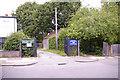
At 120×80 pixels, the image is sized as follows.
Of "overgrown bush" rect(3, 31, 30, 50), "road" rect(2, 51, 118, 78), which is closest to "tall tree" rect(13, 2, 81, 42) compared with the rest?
"overgrown bush" rect(3, 31, 30, 50)

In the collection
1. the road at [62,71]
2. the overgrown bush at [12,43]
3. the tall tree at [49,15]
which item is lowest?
the road at [62,71]

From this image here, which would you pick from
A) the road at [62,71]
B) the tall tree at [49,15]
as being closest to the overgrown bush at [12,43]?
the road at [62,71]

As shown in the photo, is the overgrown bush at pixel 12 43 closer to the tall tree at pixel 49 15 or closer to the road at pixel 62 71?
the road at pixel 62 71

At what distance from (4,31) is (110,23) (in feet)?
46.3

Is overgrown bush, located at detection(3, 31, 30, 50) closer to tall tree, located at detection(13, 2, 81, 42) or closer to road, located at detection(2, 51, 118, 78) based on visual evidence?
road, located at detection(2, 51, 118, 78)

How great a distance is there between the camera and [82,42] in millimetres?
17984

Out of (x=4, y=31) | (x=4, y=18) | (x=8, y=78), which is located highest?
(x=4, y=18)

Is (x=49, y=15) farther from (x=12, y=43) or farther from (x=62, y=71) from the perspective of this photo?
(x=62, y=71)

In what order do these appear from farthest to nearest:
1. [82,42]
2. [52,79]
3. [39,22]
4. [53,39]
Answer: [39,22], [53,39], [82,42], [52,79]

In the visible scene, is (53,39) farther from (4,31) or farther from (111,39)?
(111,39)

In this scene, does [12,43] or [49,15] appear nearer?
[12,43]

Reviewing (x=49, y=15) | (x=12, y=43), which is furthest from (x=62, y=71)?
(x=49, y=15)

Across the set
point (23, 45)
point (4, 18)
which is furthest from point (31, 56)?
point (4, 18)

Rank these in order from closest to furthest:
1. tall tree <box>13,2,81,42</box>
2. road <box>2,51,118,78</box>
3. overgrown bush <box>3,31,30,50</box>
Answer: road <box>2,51,118,78</box> → overgrown bush <box>3,31,30,50</box> → tall tree <box>13,2,81,42</box>
